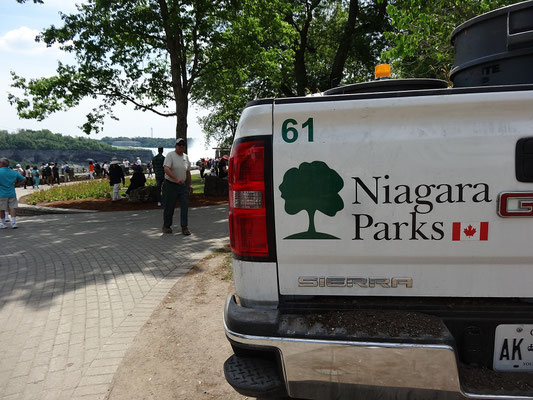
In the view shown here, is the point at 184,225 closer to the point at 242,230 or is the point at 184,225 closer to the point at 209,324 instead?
the point at 209,324

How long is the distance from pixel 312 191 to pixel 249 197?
12.4 inches

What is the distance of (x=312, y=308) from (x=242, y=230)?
52 cm

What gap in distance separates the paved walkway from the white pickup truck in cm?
181

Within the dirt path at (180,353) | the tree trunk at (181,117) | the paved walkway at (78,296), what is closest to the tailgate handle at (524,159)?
the dirt path at (180,353)

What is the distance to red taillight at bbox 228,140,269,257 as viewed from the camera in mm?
1881

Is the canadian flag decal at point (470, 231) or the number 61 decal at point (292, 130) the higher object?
the number 61 decal at point (292, 130)

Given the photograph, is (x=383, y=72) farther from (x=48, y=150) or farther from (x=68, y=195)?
(x=48, y=150)

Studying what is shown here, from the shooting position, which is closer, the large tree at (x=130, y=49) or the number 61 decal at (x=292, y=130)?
the number 61 decal at (x=292, y=130)

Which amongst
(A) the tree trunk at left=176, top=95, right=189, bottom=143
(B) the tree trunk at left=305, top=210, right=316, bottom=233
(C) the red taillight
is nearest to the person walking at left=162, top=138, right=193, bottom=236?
(C) the red taillight

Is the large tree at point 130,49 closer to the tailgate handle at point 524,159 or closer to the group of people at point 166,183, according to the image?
the group of people at point 166,183

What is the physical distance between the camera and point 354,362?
167 centimetres

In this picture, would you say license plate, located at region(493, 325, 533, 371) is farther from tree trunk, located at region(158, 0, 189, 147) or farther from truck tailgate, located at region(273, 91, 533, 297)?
tree trunk, located at region(158, 0, 189, 147)

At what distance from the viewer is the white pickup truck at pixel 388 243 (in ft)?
5.50

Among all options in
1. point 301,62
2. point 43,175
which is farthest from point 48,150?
point 301,62
